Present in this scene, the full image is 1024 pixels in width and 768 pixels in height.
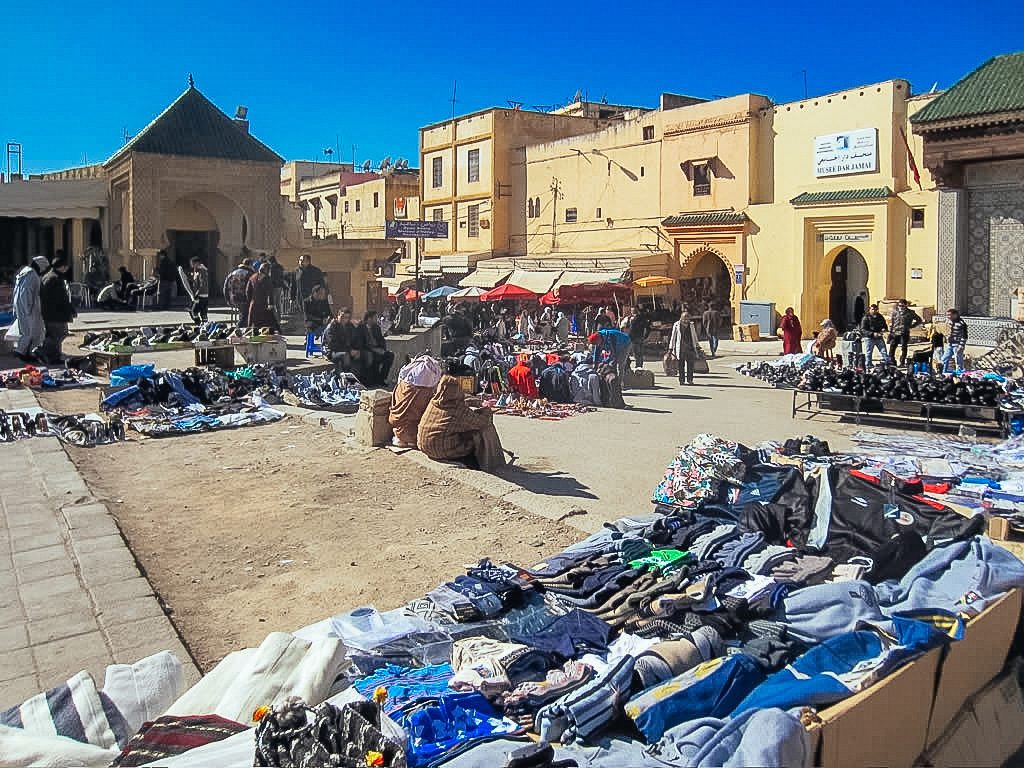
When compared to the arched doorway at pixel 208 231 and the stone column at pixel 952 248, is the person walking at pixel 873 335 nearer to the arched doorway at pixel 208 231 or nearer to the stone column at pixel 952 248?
the stone column at pixel 952 248

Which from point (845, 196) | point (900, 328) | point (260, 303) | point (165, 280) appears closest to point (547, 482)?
point (260, 303)

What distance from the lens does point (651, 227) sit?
30.0 metres

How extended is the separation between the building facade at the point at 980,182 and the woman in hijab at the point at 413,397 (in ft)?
50.5

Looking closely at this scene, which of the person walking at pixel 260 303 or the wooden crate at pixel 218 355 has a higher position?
the person walking at pixel 260 303

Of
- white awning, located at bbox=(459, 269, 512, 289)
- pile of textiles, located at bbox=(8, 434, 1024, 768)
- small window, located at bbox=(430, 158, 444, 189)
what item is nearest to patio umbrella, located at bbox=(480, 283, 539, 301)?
white awning, located at bbox=(459, 269, 512, 289)

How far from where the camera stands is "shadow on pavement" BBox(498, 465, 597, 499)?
26.3 feet

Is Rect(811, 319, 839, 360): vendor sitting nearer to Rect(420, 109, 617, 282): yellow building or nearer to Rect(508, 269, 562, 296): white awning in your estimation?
Rect(508, 269, 562, 296): white awning

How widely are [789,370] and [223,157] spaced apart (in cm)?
1546

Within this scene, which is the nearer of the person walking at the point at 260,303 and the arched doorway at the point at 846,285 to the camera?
the person walking at the point at 260,303

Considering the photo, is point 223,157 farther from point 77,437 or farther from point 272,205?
point 77,437

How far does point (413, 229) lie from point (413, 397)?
21.9m

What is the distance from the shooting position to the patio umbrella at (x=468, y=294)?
96.7 feet

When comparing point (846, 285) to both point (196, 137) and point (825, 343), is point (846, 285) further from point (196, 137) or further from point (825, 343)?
point (196, 137)

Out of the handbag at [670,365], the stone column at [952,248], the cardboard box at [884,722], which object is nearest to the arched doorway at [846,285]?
the stone column at [952,248]
